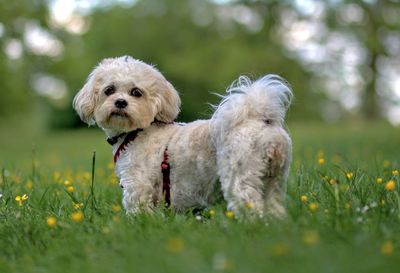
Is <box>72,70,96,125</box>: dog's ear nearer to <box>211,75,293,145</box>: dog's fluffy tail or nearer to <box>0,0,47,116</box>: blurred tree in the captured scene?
<box>211,75,293,145</box>: dog's fluffy tail

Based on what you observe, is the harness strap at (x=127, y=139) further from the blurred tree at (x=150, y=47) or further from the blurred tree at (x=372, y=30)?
the blurred tree at (x=372, y=30)

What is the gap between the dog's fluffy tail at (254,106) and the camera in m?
4.19

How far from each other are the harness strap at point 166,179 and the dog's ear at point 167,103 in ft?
1.27

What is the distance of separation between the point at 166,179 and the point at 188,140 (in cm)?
39

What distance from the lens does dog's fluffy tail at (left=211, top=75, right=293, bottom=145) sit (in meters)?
4.19

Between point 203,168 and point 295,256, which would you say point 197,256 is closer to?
point 295,256

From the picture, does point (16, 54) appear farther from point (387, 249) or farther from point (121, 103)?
point (387, 249)

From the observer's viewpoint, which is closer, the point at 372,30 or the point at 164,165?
the point at 164,165

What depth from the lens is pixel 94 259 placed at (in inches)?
137

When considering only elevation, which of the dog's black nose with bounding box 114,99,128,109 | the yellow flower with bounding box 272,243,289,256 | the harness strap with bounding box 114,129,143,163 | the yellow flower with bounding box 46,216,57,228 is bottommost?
the yellow flower with bounding box 46,216,57,228

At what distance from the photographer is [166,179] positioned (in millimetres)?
4789

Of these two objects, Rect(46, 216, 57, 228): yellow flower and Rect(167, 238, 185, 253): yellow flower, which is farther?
Rect(46, 216, 57, 228): yellow flower

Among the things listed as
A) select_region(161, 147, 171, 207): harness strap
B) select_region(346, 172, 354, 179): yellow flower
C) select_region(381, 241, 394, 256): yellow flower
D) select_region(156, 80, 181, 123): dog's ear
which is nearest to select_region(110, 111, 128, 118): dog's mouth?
select_region(156, 80, 181, 123): dog's ear

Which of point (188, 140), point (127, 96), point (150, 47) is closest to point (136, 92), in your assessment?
point (127, 96)
